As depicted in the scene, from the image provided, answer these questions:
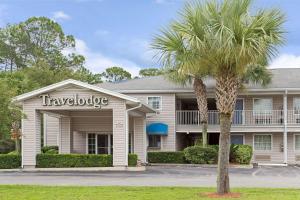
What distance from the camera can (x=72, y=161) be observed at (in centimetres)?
2966

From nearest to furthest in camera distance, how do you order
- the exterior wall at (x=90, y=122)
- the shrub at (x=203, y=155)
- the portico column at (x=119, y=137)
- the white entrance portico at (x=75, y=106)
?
the portico column at (x=119, y=137), the white entrance portico at (x=75, y=106), the shrub at (x=203, y=155), the exterior wall at (x=90, y=122)

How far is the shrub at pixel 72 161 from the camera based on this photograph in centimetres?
2948

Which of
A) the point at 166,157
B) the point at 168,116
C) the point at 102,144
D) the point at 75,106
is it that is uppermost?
the point at 75,106

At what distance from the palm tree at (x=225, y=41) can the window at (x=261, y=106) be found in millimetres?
21832

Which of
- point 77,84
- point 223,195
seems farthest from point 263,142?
point 223,195

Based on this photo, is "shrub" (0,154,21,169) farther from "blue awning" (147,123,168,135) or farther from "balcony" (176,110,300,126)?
"balcony" (176,110,300,126)

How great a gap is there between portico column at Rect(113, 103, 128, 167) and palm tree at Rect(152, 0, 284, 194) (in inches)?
507

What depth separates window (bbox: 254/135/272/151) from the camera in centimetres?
3837

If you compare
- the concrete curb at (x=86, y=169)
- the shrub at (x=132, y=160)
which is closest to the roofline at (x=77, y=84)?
the shrub at (x=132, y=160)

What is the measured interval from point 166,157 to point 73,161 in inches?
292

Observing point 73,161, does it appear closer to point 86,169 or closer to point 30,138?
point 86,169

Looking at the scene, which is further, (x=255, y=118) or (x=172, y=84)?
(x=172, y=84)

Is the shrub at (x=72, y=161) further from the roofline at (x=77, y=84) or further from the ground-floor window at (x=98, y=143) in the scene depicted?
the ground-floor window at (x=98, y=143)

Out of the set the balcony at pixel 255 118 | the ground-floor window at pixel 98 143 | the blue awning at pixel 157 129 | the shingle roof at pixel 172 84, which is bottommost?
the ground-floor window at pixel 98 143
